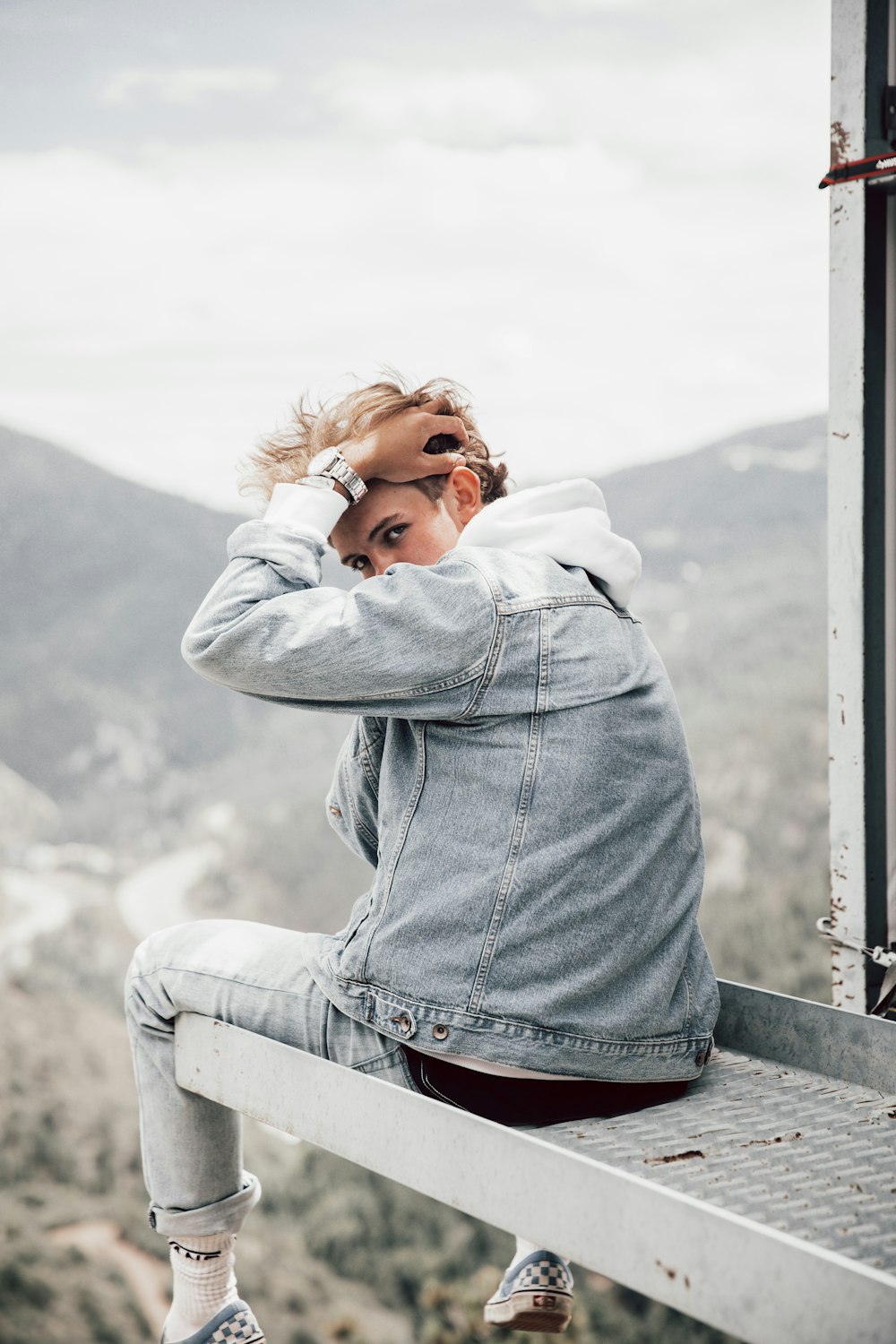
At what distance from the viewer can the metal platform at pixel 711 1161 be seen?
0.85 metres

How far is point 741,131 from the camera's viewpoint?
61.4ft

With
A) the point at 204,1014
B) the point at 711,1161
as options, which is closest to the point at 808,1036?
the point at 711,1161

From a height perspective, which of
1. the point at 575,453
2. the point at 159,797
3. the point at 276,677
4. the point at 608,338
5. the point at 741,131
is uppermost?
the point at 741,131

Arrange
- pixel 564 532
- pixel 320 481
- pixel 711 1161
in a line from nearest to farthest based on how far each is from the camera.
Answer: pixel 711 1161, pixel 564 532, pixel 320 481

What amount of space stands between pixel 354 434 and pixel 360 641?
400mm

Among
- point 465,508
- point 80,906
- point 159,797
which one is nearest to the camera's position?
point 465,508

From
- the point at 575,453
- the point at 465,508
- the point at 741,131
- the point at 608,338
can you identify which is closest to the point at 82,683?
the point at 575,453

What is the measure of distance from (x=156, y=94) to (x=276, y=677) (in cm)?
1815

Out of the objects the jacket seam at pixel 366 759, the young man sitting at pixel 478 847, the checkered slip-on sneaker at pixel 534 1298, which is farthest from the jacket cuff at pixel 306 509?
the checkered slip-on sneaker at pixel 534 1298

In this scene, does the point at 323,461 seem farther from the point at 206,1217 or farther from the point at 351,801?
the point at 206,1217

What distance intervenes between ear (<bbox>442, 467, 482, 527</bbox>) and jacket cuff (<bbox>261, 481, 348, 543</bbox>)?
167mm

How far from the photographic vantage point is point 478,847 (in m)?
1.19

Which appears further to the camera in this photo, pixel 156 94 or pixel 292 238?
pixel 292 238

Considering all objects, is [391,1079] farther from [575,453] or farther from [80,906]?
[575,453]
